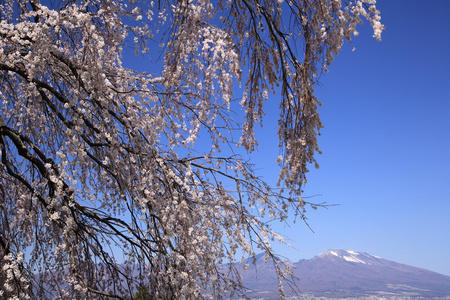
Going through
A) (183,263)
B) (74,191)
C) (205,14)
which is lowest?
(183,263)

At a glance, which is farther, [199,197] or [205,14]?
[199,197]

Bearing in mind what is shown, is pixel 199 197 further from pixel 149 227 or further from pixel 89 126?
pixel 89 126

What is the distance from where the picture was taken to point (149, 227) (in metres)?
3.37

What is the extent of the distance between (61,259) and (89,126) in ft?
5.86

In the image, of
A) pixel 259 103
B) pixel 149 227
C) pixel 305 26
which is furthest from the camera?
pixel 149 227

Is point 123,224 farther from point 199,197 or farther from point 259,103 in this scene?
point 259,103

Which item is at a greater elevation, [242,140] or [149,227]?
[242,140]

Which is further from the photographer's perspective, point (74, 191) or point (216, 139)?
point (216, 139)

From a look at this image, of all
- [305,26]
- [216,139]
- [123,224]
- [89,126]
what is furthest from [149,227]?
[305,26]

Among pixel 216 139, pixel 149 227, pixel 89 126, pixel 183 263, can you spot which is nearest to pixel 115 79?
pixel 89 126

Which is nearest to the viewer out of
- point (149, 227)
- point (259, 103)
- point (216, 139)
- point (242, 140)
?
point (259, 103)

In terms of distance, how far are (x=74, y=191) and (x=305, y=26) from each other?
7.15ft

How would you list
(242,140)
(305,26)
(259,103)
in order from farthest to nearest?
(242,140) < (259,103) < (305,26)

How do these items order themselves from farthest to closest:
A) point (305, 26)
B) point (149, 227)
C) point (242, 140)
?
point (242, 140) < point (149, 227) < point (305, 26)
